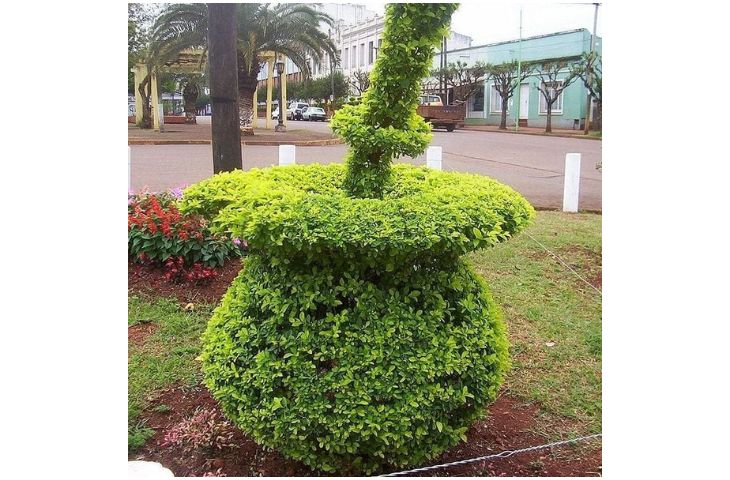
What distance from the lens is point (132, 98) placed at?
2984 millimetres

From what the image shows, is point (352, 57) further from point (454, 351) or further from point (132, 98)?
point (454, 351)

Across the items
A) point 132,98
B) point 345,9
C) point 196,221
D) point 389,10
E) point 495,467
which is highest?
point 345,9

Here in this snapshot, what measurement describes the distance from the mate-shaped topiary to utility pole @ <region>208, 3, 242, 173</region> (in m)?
1.43

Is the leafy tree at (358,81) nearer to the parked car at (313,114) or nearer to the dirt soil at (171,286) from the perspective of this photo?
the parked car at (313,114)

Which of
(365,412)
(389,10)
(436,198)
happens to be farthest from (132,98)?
(365,412)

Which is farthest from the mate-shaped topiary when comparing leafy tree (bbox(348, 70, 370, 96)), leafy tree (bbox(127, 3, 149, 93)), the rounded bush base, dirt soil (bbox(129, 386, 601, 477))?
leafy tree (bbox(127, 3, 149, 93))

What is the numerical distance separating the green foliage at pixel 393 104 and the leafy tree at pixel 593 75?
128 cm

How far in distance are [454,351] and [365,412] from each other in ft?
1.20

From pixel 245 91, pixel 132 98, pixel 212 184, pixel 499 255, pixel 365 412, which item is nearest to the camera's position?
pixel 365 412

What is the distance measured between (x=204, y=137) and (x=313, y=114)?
85 centimetres

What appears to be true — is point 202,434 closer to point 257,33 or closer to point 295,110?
point 295,110

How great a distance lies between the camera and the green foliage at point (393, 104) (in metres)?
2.09

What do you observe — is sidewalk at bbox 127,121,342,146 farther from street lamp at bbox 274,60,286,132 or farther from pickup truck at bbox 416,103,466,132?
pickup truck at bbox 416,103,466,132

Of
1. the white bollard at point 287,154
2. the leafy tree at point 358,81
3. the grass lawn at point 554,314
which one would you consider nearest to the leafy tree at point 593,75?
the grass lawn at point 554,314
